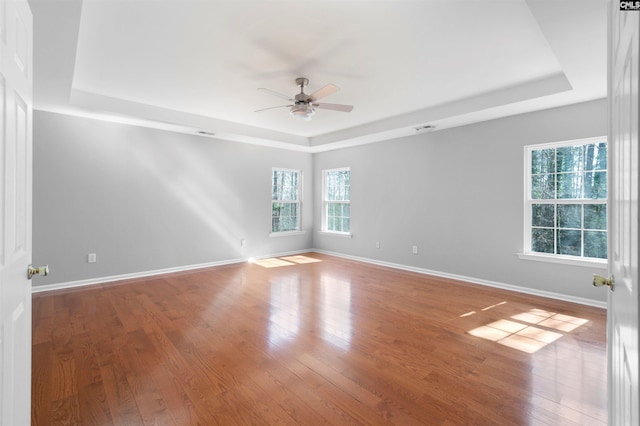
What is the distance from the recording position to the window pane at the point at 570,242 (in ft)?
12.0

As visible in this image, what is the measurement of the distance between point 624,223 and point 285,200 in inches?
241

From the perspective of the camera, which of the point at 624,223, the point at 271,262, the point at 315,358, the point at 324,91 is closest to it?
the point at 624,223

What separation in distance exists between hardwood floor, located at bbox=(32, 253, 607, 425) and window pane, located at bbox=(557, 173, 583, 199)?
1.36 metres

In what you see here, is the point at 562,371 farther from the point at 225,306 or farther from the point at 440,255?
the point at 225,306

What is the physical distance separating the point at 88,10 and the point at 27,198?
1761 millimetres

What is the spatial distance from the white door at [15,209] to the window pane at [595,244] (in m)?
4.96

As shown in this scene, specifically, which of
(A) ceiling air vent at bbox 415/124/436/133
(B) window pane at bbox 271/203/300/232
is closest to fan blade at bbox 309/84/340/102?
(A) ceiling air vent at bbox 415/124/436/133

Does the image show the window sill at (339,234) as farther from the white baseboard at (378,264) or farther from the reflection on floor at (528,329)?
the reflection on floor at (528,329)

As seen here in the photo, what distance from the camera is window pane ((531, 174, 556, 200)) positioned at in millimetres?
3869

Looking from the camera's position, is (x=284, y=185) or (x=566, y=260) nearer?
(x=566, y=260)

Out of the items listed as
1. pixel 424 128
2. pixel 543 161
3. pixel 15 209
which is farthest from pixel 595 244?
pixel 15 209

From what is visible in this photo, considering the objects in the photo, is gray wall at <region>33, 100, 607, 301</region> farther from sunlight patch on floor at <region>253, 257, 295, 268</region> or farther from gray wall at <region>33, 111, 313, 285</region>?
sunlight patch on floor at <region>253, 257, 295, 268</region>

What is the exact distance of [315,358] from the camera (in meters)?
2.32

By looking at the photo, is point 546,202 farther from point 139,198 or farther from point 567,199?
point 139,198
